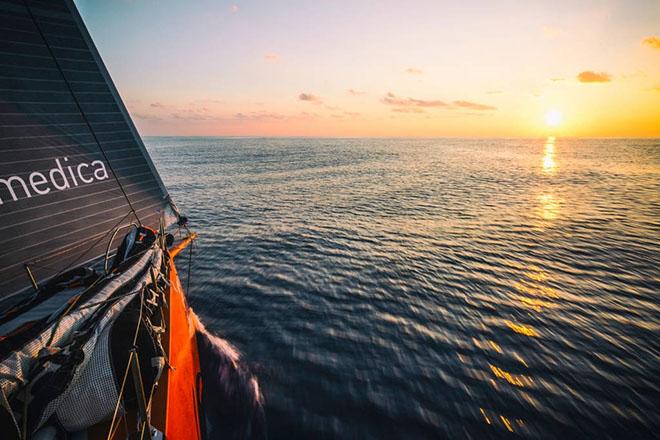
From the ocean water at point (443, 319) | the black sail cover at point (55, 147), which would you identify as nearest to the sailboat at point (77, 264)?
the black sail cover at point (55, 147)

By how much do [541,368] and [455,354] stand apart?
88.4 inches

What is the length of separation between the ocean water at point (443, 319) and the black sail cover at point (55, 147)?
4.82 meters

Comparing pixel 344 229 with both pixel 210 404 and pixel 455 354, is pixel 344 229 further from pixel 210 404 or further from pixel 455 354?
pixel 210 404

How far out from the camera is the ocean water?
663cm

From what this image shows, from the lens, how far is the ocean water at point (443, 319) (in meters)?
6.63

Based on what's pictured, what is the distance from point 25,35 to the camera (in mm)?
7145

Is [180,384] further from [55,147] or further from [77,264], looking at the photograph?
[55,147]

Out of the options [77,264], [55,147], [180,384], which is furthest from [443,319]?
[55,147]

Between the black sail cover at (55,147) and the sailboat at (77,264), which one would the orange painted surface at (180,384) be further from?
the black sail cover at (55,147)

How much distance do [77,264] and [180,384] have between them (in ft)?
20.0

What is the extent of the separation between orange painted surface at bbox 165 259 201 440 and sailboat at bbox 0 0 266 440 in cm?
4

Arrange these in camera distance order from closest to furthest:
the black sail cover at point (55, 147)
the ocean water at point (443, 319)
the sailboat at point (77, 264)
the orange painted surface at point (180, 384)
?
the sailboat at point (77, 264)
the orange painted surface at point (180, 384)
the ocean water at point (443, 319)
the black sail cover at point (55, 147)

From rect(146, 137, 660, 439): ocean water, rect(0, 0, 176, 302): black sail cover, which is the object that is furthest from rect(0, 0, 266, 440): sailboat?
rect(146, 137, 660, 439): ocean water

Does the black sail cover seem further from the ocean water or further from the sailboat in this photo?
the ocean water
